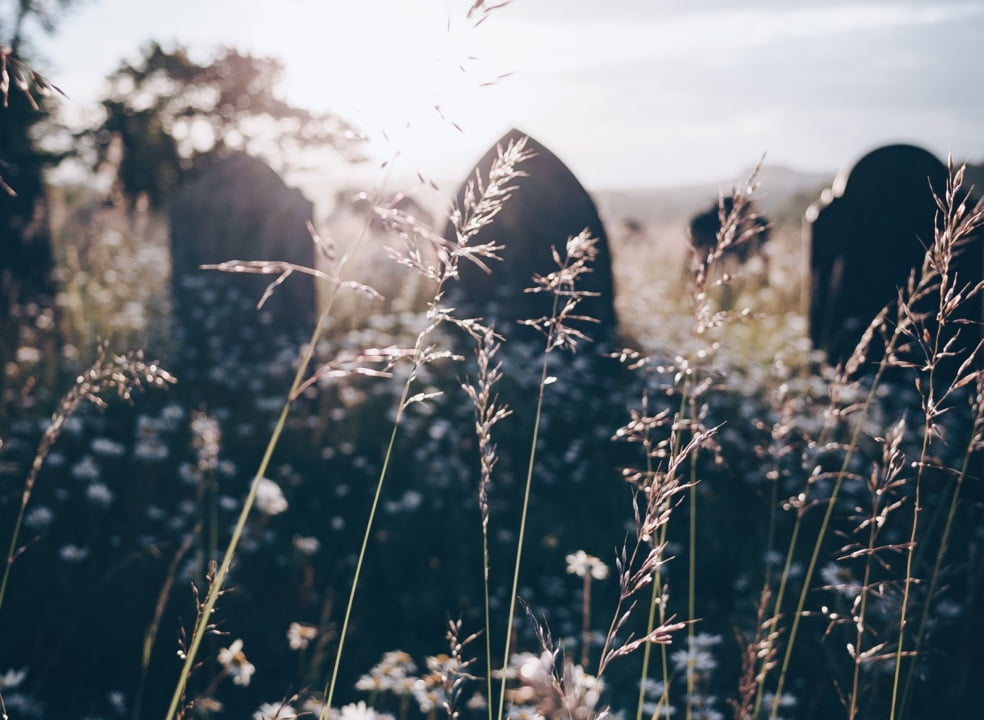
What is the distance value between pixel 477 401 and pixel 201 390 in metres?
4.33

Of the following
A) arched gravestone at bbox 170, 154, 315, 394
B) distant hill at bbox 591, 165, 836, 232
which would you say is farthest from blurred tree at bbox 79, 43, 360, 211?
distant hill at bbox 591, 165, 836, 232

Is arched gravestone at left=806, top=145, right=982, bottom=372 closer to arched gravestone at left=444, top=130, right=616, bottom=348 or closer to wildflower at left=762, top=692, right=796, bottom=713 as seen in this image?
arched gravestone at left=444, top=130, right=616, bottom=348

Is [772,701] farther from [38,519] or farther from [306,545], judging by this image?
[38,519]

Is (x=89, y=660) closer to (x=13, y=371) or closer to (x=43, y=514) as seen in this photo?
(x=43, y=514)

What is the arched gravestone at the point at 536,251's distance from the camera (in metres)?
6.32

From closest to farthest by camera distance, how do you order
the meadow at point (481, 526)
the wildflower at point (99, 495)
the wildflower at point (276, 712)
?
the wildflower at point (276, 712), the meadow at point (481, 526), the wildflower at point (99, 495)

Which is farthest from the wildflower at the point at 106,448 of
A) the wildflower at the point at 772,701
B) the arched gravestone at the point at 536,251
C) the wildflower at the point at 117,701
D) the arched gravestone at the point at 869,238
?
the arched gravestone at the point at 869,238

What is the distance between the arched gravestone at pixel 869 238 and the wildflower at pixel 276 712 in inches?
190

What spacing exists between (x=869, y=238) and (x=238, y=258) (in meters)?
5.03

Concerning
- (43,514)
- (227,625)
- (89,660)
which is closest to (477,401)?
(227,625)

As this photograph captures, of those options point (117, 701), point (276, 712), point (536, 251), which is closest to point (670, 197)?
point (536, 251)

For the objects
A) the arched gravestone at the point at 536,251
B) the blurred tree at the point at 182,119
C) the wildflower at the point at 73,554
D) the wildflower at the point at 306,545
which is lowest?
the wildflower at the point at 306,545

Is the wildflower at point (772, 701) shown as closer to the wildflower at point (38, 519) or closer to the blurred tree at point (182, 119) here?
the wildflower at point (38, 519)

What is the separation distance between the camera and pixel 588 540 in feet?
13.2
